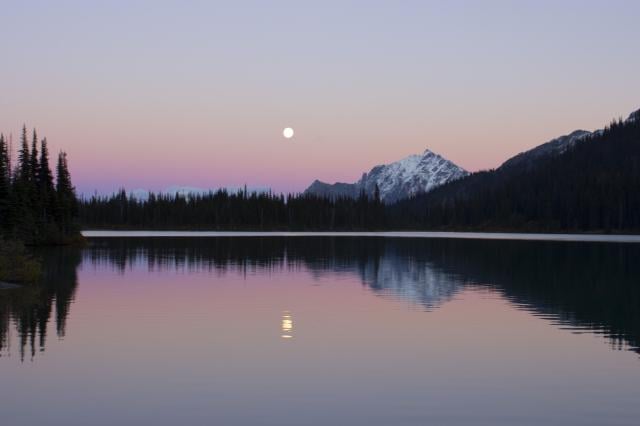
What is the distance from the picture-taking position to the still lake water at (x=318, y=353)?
60.5 feet

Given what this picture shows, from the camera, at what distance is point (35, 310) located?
35.7 m

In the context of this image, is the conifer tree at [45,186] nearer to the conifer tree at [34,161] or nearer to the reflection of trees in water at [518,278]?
the conifer tree at [34,161]

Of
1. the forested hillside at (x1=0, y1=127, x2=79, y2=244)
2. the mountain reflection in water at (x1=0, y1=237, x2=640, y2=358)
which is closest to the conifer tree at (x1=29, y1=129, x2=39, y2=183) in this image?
the forested hillside at (x1=0, y1=127, x2=79, y2=244)

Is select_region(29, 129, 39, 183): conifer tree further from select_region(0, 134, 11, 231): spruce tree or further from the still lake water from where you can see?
the still lake water

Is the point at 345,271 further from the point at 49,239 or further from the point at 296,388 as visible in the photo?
the point at 49,239

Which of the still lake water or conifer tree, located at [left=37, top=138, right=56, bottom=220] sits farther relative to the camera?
conifer tree, located at [left=37, top=138, right=56, bottom=220]

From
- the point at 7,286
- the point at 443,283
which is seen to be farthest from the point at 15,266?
the point at 443,283

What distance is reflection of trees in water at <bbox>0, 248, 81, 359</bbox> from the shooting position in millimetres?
27609

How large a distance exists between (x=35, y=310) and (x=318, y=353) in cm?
1678

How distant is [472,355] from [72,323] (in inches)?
700

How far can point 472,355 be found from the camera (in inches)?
1034

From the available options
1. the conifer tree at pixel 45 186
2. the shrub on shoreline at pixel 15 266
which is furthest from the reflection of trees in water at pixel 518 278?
the conifer tree at pixel 45 186

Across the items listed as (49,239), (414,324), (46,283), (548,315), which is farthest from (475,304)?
(49,239)

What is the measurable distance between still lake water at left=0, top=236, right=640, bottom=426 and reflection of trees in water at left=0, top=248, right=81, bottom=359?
0.11 meters
